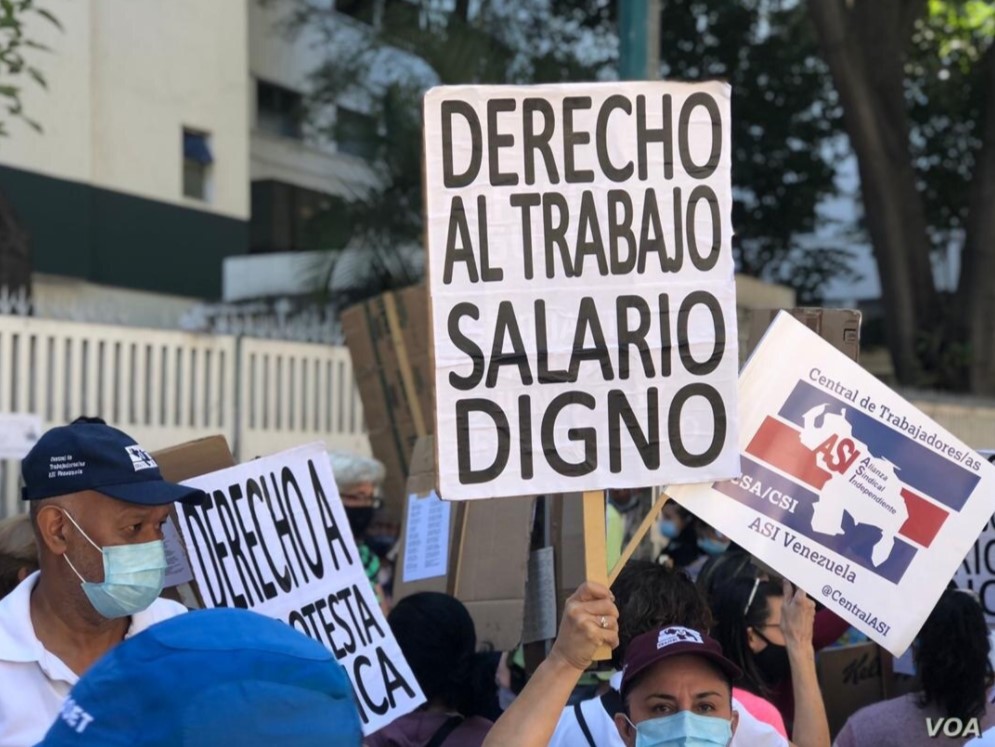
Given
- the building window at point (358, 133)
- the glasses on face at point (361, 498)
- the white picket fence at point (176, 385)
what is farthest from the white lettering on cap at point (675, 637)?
the building window at point (358, 133)

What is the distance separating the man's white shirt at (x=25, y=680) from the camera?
275 centimetres

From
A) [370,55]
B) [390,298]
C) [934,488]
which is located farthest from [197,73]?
[934,488]

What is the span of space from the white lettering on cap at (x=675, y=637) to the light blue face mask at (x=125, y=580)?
1084 millimetres

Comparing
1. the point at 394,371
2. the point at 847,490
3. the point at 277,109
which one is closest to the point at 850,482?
the point at 847,490

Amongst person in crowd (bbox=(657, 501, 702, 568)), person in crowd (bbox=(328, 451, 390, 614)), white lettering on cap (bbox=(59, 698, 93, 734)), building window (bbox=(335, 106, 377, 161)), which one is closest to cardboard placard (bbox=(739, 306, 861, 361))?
person in crowd (bbox=(657, 501, 702, 568))

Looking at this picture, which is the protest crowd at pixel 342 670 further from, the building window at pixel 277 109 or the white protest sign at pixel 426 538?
the building window at pixel 277 109

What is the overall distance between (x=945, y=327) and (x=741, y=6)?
8.49m

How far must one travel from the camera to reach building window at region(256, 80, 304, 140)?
21828mm

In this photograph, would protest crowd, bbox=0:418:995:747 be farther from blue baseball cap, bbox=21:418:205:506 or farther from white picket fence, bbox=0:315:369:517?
white picket fence, bbox=0:315:369:517

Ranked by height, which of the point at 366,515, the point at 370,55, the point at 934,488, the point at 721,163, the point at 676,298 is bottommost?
the point at 366,515

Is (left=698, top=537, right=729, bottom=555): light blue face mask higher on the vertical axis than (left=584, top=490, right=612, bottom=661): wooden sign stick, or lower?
lower

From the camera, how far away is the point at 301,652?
1401 mm

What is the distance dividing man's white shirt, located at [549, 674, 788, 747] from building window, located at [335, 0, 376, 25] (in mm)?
18399

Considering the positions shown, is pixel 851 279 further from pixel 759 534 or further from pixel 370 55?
pixel 759 534
